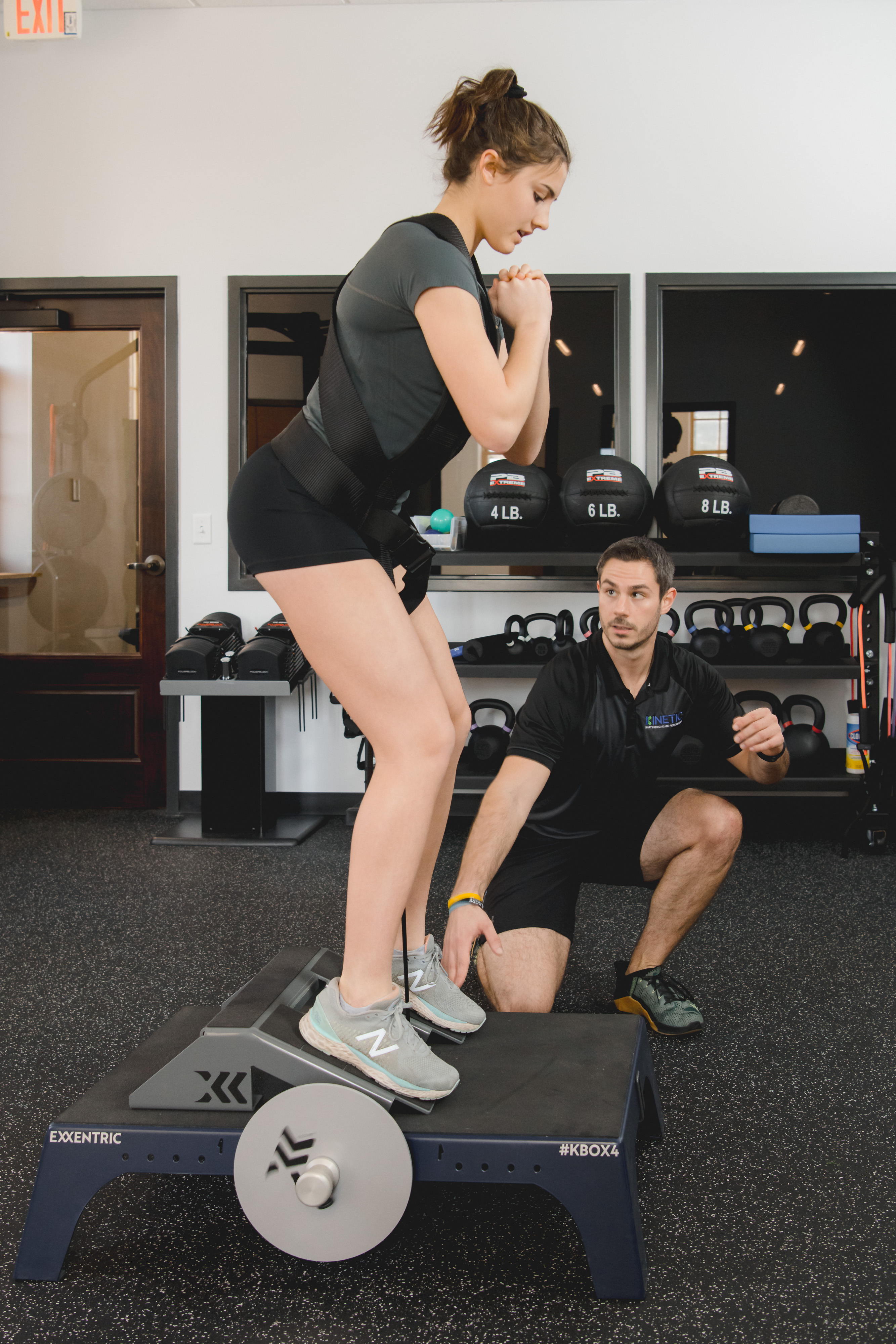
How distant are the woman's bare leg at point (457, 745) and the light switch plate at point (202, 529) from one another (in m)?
2.86

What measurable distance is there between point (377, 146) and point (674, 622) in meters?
2.35

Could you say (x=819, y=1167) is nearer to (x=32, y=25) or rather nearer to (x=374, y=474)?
(x=374, y=474)

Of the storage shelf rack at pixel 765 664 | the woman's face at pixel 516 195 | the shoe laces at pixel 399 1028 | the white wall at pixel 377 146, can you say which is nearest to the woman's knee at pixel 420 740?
the shoe laces at pixel 399 1028

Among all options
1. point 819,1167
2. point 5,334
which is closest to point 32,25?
point 5,334

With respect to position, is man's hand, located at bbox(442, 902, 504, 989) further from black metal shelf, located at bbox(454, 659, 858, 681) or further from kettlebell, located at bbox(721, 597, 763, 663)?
kettlebell, located at bbox(721, 597, 763, 663)

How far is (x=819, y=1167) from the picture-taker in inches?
56.7

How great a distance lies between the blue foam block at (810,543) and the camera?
11.1 feet

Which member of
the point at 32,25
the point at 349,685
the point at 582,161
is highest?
the point at 32,25

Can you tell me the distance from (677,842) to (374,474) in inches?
46.8

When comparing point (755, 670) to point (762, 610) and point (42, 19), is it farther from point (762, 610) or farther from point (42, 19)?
point (42, 19)

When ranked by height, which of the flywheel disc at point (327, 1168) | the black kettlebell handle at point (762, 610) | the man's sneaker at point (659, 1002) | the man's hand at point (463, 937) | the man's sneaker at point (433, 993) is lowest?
the man's sneaker at point (659, 1002)

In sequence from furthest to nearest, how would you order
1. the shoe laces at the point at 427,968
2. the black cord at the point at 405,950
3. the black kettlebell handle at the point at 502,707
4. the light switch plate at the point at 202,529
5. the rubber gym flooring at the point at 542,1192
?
the light switch plate at the point at 202,529, the black kettlebell handle at the point at 502,707, the shoe laces at the point at 427,968, the black cord at the point at 405,950, the rubber gym flooring at the point at 542,1192

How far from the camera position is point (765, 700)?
3.50m

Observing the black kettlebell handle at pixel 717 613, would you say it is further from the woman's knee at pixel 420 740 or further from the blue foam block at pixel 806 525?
the woman's knee at pixel 420 740
